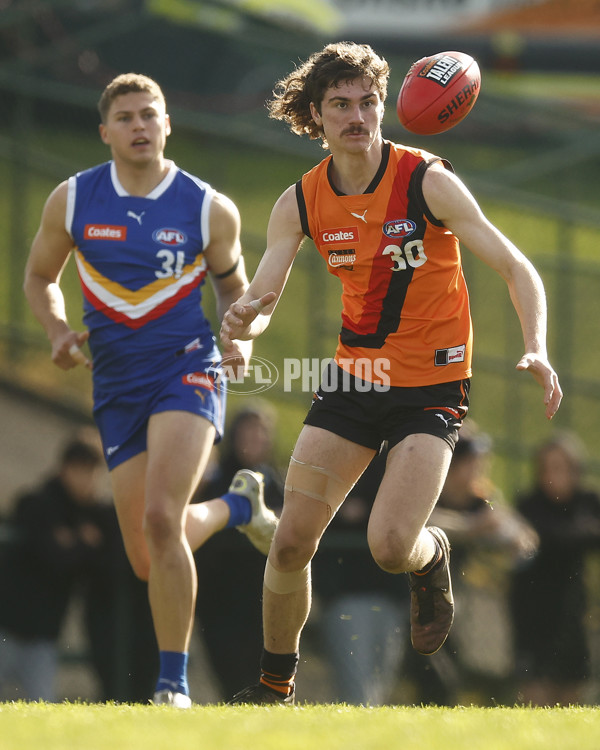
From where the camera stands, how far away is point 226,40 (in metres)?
14.5

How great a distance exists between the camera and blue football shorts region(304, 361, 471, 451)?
18.9 ft

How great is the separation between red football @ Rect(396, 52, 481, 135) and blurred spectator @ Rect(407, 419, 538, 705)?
331 cm

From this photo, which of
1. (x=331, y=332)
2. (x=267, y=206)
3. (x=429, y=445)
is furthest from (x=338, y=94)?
(x=267, y=206)

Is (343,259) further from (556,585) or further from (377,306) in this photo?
(556,585)

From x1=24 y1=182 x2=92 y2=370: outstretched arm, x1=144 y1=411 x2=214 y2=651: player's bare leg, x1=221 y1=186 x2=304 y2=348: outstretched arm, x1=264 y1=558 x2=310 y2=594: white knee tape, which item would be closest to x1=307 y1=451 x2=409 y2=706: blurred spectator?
x1=144 y1=411 x2=214 y2=651: player's bare leg

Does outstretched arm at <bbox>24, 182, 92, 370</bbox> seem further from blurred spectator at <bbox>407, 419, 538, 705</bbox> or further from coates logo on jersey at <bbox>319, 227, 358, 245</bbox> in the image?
blurred spectator at <bbox>407, 419, 538, 705</bbox>

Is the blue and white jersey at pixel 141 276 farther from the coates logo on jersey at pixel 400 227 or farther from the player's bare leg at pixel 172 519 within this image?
the coates logo on jersey at pixel 400 227

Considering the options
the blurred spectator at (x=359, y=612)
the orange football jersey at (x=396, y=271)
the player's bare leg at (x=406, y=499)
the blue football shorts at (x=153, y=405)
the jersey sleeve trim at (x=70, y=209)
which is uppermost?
the jersey sleeve trim at (x=70, y=209)

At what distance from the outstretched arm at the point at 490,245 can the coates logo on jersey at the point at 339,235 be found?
0.38m

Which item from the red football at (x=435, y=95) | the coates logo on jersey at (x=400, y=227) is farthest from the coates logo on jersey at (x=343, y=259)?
the red football at (x=435, y=95)

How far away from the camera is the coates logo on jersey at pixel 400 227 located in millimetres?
5742

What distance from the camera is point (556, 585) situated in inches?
367

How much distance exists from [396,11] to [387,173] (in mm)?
18786

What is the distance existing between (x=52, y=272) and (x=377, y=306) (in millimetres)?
2074
